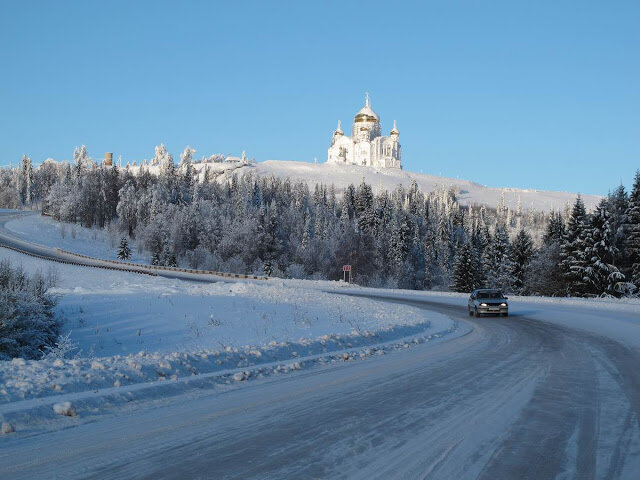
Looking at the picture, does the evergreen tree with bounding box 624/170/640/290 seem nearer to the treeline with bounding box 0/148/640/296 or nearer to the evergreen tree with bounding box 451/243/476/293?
the treeline with bounding box 0/148/640/296

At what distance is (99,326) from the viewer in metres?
15.7

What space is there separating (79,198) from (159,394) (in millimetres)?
119990

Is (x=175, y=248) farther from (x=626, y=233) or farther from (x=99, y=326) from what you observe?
(x=99, y=326)

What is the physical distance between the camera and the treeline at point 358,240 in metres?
46.3

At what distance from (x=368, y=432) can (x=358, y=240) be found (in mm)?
85046

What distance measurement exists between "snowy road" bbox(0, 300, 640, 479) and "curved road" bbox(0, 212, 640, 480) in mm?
18

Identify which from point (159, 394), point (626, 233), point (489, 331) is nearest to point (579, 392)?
point (159, 394)

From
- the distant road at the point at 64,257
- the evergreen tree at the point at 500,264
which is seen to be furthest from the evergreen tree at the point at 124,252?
the evergreen tree at the point at 500,264

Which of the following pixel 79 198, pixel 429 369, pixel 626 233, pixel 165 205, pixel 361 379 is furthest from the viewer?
pixel 79 198

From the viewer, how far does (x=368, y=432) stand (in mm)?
5824

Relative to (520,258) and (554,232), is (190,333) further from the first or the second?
(554,232)

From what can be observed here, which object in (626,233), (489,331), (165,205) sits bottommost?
(489,331)

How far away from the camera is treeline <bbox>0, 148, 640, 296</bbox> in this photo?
152 ft

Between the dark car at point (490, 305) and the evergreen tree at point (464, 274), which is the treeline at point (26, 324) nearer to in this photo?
the dark car at point (490, 305)
